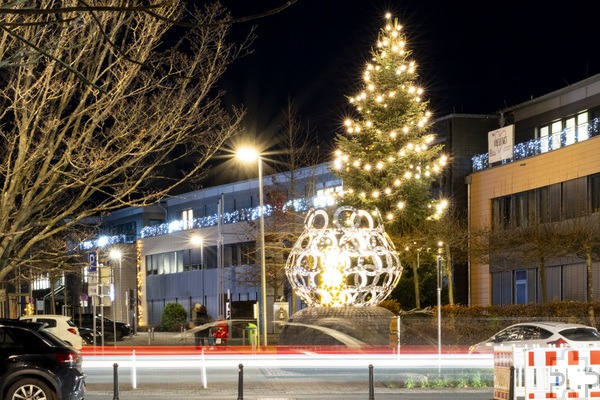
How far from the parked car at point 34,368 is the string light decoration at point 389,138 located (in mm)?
26514

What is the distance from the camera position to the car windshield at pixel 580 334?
2641cm

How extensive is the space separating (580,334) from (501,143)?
75.1 ft

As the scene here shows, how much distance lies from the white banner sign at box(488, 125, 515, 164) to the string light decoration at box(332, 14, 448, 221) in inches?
241

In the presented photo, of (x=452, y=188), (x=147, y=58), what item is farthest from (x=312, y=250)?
(x=452, y=188)

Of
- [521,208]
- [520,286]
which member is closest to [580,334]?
[521,208]

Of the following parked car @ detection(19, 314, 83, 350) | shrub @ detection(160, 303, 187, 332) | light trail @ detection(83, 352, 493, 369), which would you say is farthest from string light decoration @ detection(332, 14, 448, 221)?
shrub @ detection(160, 303, 187, 332)

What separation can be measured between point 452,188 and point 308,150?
482 inches

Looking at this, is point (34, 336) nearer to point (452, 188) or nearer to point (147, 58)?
point (147, 58)

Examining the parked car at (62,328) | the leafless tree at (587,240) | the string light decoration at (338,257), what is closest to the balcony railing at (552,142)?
the leafless tree at (587,240)

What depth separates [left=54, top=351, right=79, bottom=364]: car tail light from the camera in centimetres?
1688

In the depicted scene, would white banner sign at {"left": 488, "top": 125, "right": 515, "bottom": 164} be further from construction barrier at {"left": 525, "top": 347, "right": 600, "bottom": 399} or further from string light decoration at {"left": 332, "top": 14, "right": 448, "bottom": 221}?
construction barrier at {"left": 525, "top": 347, "right": 600, "bottom": 399}

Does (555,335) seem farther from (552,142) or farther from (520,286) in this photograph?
(520,286)

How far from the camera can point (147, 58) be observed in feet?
69.7

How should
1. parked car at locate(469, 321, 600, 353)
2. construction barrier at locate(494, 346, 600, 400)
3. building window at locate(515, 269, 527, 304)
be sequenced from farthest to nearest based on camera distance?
building window at locate(515, 269, 527, 304) → parked car at locate(469, 321, 600, 353) → construction barrier at locate(494, 346, 600, 400)
